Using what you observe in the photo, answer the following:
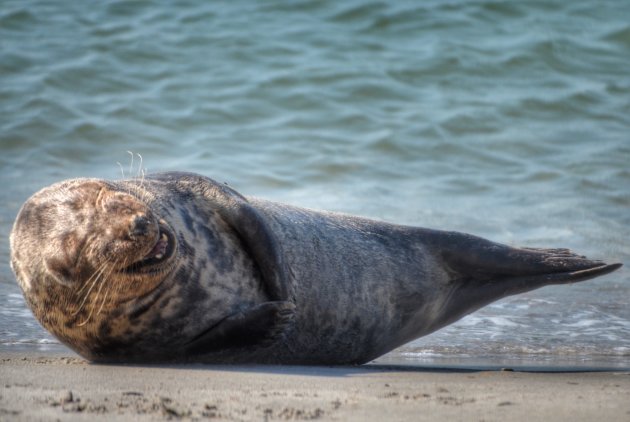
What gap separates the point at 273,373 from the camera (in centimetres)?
435

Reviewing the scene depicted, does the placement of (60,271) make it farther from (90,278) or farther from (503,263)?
(503,263)

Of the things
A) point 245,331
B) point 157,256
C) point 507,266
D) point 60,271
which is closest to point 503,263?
point 507,266

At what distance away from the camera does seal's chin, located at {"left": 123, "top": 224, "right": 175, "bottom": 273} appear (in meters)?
4.50

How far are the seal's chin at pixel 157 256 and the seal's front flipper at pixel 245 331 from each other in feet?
1.28

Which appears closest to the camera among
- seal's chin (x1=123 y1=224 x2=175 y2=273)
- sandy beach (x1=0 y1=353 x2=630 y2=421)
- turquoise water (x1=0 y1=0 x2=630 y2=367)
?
sandy beach (x1=0 y1=353 x2=630 y2=421)


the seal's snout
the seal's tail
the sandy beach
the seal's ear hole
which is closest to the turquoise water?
the seal's tail

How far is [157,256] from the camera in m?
4.53

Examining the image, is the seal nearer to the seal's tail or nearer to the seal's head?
the seal's head

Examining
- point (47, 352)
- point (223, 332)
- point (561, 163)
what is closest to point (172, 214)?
point (223, 332)

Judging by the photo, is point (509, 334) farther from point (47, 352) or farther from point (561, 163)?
point (561, 163)

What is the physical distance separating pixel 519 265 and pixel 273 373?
210cm

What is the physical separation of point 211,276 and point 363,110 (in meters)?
8.31

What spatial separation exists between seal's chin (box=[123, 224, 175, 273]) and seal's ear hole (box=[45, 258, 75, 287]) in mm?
248

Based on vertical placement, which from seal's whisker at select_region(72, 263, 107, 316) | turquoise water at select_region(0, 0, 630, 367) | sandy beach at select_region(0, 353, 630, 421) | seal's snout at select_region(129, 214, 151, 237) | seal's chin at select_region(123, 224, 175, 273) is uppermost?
turquoise water at select_region(0, 0, 630, 367)
